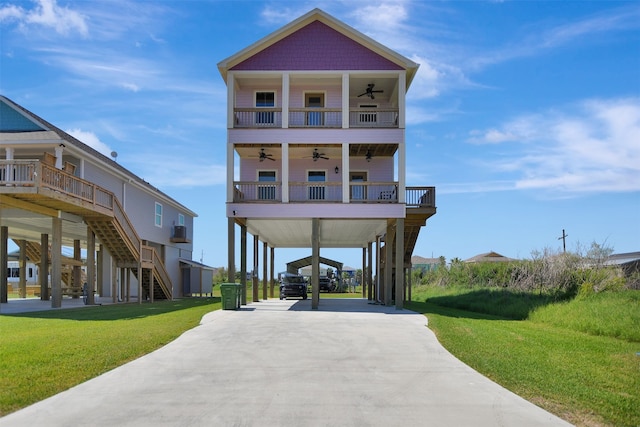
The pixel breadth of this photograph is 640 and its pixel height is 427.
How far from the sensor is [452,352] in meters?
11.3

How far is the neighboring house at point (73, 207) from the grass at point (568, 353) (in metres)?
14.0

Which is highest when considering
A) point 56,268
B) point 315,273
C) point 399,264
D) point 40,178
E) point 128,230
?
point 40,178

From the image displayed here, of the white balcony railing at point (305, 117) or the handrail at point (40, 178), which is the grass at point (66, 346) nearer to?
the handrail at point (40, 178)

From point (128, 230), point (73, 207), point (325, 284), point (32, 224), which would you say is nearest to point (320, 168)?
point (128, 230)

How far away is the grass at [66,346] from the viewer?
785cm

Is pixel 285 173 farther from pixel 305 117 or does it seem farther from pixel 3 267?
pixel 3 267

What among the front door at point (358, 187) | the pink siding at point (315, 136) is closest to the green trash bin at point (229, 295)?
the pink siding at point (315, 136)

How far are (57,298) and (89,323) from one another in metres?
7.08

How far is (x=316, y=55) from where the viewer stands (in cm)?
2262

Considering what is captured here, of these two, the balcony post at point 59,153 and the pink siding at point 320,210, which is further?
the balcony post at point 59,153

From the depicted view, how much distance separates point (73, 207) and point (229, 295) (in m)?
7.37

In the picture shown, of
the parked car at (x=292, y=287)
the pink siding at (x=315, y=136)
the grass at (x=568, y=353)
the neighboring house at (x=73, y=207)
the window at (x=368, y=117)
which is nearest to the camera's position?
the grass at (x=568, y=353)

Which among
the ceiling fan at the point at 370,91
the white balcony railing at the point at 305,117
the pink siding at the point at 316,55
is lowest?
the white balcony railing at the point at 305,117

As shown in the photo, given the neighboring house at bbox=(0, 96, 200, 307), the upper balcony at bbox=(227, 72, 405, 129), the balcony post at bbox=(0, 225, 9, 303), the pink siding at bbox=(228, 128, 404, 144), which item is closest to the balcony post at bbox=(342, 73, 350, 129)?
the upper balcony at bbox=(227, 72, 405, 129)
